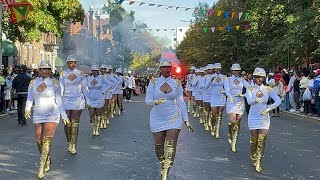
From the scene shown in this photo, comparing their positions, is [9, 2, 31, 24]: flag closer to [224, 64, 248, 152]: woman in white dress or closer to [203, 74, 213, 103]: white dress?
[203, 74, 213, 103]: white dress

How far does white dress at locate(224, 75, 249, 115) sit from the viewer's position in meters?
12.9

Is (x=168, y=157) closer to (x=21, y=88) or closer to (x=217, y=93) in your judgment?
(x=217, y=93)

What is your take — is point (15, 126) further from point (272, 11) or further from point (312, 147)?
point (272, 11)

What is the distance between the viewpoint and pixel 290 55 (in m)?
36.3

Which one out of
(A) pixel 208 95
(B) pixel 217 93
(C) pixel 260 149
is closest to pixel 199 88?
(A) pixel 208 95

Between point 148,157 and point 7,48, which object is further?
point 7,48

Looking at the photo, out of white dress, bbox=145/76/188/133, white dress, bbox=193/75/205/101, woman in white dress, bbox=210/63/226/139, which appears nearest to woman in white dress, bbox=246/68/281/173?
white dress, bbox=145/76/188/133

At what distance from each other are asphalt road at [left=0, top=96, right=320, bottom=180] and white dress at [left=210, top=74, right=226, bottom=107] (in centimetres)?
91

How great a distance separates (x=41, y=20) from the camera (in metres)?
29.0

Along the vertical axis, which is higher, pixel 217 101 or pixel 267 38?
pixel 267 38

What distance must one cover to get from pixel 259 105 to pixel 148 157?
2.46m

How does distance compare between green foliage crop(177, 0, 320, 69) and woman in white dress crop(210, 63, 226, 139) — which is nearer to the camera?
woman in white dress crop(210, 63, 226, 139)

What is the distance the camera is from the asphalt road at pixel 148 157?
9.22 m

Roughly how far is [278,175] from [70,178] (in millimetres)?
3310
